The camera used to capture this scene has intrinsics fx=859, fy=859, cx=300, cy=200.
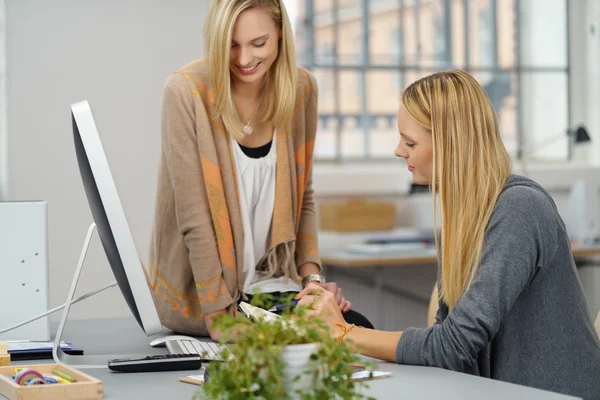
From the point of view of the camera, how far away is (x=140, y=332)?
6.69 feet

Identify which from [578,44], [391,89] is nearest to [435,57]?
[391,89]

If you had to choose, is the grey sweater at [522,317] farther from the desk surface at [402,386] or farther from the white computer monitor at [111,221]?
the white computer monitor at [111,221]

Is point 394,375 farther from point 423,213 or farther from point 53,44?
point 423,213

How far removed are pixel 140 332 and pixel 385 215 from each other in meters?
3.59

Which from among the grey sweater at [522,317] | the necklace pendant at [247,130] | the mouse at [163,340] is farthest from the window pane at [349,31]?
the grey sweater at [522,317]

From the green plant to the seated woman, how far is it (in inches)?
18.7

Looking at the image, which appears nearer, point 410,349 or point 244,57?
point 410,349

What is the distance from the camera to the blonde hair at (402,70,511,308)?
161cm

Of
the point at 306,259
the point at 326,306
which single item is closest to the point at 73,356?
the point at 326,306

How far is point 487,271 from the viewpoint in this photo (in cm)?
152

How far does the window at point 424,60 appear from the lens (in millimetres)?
5871

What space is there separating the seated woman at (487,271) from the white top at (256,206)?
0.38 m

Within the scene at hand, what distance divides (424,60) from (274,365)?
17.5 feet

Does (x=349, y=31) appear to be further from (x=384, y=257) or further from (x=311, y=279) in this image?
(x=311, y=279)
